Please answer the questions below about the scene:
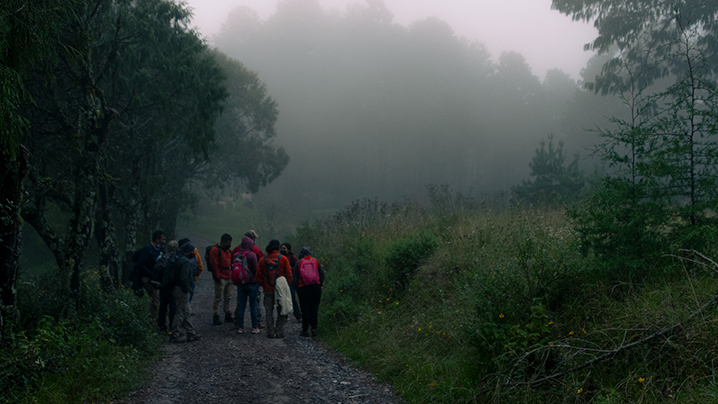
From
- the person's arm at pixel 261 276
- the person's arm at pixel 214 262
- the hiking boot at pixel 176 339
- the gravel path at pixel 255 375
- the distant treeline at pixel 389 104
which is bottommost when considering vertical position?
the gravel path at pixel 255 375

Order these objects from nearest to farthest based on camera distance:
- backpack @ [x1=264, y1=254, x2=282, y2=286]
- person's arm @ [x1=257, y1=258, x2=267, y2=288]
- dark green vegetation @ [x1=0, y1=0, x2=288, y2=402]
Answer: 1. dark green vegetation @ [x1=0, y1=0, x2=288, y2=402]
2. backpack @ [x1=264, y1=254, x2=282, y2=286]
3. person's arm @ [x1=257, y1=258, x2=267, y2=288]

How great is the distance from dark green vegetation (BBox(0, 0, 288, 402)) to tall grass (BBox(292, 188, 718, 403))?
3.81 metres

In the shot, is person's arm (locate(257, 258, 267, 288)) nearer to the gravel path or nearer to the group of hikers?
the group of hikers

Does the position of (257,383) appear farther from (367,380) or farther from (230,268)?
(230,268)

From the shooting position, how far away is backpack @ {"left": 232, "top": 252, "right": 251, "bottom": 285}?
9.11 metres

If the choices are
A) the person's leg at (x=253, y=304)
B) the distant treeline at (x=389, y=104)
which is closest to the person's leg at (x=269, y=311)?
the person's leg at (x=253, y=304)

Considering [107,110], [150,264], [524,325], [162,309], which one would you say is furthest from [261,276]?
[524,325]

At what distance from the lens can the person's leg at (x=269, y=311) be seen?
8641 mm

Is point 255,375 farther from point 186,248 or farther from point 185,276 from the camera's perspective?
point 186,248

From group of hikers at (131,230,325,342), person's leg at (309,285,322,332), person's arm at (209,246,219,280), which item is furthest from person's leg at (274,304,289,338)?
person's arm at (209,246,219,280)

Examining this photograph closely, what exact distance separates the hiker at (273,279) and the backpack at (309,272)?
35 centimetres

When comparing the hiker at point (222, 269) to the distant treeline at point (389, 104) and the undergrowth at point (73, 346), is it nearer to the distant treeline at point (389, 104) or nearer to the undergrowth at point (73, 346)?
the undergrowth at point (73, 346)

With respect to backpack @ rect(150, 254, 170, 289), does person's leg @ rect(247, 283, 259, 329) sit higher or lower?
lower

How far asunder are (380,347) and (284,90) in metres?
57.2
